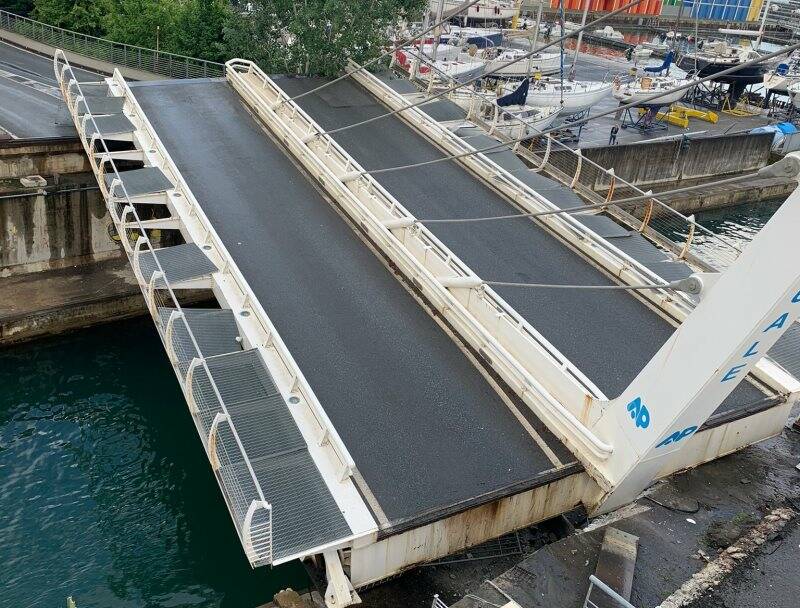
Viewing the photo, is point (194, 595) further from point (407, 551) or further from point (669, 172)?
point (669, 172)

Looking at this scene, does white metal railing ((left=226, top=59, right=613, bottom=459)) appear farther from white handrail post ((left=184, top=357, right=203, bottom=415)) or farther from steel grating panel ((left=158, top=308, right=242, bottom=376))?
white handrail post ((left=184, top=357, right=203, bottom=415))

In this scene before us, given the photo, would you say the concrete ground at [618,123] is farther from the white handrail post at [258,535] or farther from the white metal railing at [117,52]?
the white handrail post at [258,535]

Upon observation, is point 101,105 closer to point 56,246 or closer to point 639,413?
point 56,246

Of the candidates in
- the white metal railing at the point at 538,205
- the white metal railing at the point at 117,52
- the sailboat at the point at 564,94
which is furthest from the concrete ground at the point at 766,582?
the sailboat at the point at 564,94

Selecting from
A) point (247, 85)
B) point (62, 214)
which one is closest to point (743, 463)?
point (247, 85)

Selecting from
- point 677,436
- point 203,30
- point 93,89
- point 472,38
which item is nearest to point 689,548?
point 677,436

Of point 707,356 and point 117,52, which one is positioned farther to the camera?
point 117,52

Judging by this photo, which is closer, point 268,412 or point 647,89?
point 268,412
